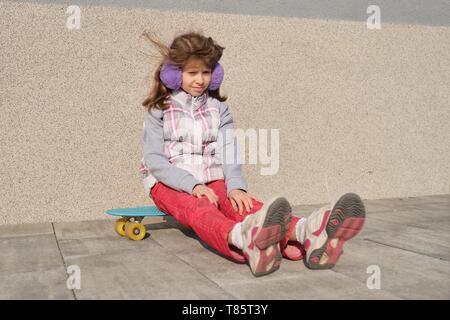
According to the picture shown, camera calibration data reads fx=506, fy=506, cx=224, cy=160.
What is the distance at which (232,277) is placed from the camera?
6.73 feet

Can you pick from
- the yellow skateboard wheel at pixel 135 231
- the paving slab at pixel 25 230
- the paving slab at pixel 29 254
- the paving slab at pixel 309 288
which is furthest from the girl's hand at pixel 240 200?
the paving slab at pixel 25 230

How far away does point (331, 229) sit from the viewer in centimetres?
200

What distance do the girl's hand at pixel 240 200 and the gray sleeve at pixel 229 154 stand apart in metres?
0.11

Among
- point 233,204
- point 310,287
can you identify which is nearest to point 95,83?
point 233,204

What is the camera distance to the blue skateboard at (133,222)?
2.89 metres

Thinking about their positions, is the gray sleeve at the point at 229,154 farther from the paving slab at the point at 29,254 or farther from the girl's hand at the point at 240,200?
the paving slab at the point at 29,254

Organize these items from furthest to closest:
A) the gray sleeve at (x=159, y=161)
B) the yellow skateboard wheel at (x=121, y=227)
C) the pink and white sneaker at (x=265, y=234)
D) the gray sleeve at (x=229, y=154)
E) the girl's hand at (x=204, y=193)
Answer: the yellow skateboard wheel at (x=121, y=227)
the gray sleeve at (x=229, y=154)
the gray sleeve at (x=159, y=161)
the girl's hand at (x=204, y=193)
the pink and white sneaker at (x=265, y=234)

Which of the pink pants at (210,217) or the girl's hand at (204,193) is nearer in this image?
the pink pants at (210,217)

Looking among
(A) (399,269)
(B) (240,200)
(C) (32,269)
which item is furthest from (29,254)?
(A) (399,269)

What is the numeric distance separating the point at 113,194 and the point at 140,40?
3.79ft

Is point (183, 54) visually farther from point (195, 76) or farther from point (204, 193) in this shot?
point (204, 193)

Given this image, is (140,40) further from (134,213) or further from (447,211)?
(447,211)

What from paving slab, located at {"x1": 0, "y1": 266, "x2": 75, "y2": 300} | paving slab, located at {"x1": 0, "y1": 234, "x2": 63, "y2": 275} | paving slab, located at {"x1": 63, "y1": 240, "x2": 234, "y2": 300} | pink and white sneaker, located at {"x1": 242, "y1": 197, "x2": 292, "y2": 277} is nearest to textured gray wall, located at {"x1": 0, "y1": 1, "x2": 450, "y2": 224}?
paving slab, located at {"x1": 0, "y1": 234, "x2": 63, "y2": 275}

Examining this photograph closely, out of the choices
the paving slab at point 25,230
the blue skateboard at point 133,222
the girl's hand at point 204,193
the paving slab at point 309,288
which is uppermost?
the girl's hand at point 204,193
